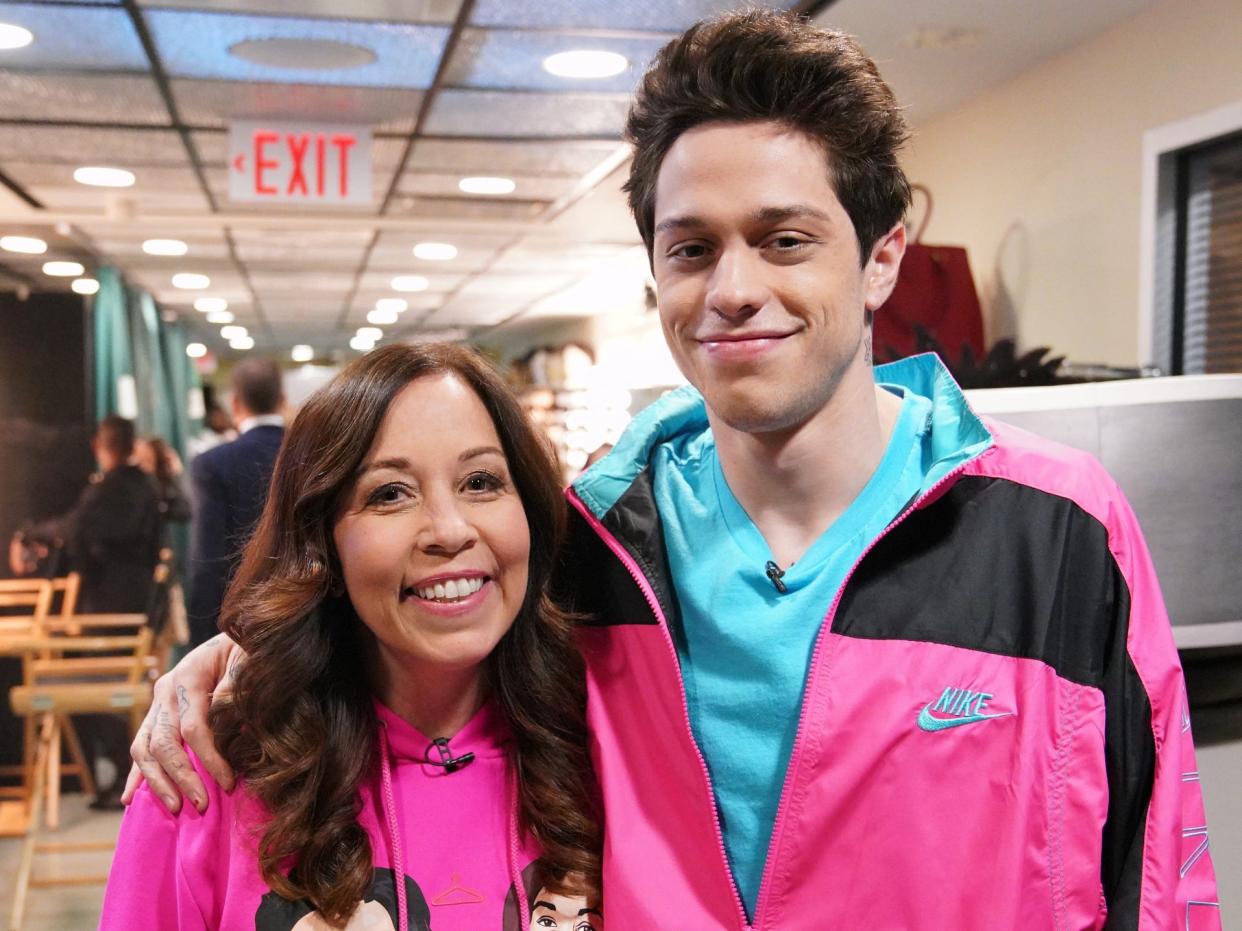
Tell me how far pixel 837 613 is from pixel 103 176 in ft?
18.8

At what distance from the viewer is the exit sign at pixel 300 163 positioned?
4941mm

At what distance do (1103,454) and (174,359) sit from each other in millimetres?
12338

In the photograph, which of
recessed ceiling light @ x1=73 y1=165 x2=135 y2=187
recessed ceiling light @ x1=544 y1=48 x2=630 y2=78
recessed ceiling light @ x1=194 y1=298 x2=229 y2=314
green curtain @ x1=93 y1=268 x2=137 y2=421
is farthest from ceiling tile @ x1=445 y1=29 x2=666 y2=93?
recessed ceiling light @ x1=194 y1=298 x2=229 y2=314

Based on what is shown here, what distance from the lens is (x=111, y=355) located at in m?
7.89

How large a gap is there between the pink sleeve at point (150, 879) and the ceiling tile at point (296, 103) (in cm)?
363

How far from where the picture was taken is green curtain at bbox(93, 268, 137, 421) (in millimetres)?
7488

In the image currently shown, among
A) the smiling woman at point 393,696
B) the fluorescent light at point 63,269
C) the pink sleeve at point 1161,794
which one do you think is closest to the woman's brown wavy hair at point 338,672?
the smiling woman at point 393,696

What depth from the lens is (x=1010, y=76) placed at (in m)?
4.23

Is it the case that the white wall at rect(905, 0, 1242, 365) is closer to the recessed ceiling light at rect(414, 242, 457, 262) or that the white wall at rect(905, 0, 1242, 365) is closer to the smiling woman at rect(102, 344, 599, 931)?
the smiling woman at rect(102, 344, 599, 931)

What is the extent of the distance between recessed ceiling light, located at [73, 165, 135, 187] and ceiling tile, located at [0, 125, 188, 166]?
5.8 inches

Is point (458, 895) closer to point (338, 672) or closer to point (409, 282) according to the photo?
point (338, 672)

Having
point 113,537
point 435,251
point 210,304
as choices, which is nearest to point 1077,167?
point 113,537

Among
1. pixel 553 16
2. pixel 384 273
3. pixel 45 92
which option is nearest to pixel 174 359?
pixel 384 273

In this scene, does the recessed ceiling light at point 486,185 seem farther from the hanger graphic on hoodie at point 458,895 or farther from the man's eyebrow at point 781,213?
the hanger graphic on hoodie at point 458,895
